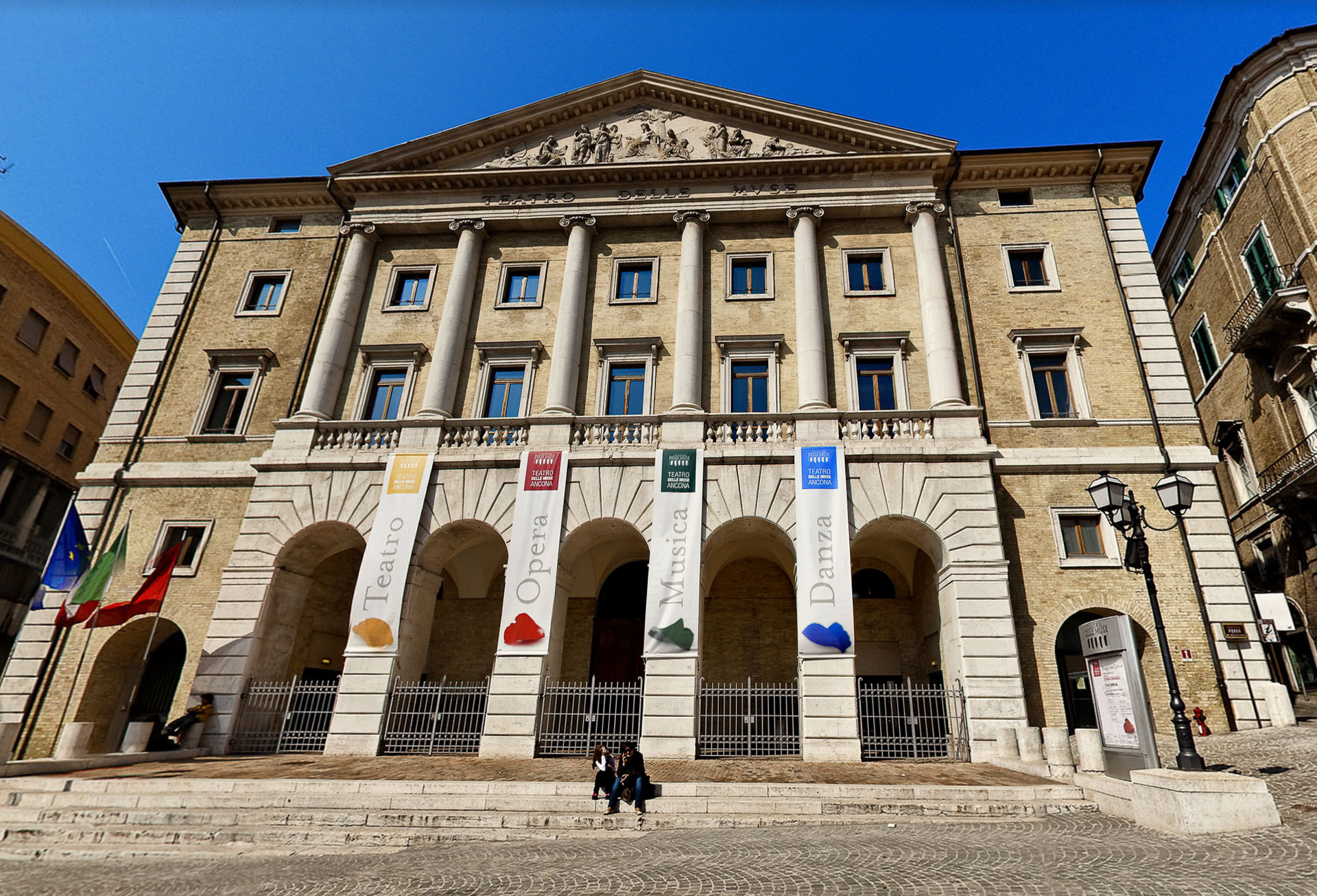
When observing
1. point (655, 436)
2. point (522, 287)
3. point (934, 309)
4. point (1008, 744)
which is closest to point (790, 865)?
point (1008, 744)

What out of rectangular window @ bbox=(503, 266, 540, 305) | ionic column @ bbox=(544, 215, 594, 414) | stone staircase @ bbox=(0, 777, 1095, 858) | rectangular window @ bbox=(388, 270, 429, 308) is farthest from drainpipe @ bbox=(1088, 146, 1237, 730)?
rectangular window @ bbox=(388, 270, 429, 308)

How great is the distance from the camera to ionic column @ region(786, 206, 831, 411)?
59.8ft

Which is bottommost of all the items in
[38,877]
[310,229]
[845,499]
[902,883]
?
[38,877]

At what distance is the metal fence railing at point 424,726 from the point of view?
1554cm

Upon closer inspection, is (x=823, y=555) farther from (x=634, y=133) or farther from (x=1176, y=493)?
(x=634, y=133)

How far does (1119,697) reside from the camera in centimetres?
1003

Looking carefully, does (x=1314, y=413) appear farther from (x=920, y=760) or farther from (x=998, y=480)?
(x=920, y=760)

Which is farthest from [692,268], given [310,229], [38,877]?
[38,877]

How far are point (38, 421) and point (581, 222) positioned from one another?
25.2 m

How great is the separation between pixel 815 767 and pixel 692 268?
44.6 feet

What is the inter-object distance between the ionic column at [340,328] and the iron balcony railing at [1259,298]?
29.0 metres

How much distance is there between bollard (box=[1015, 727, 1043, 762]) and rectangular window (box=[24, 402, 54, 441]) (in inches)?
1430

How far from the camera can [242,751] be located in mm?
16031

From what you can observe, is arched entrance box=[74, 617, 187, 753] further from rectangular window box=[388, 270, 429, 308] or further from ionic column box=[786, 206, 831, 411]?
ionic column box=[786, 206, 831, 411]
